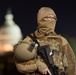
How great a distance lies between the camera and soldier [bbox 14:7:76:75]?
9.95 feet

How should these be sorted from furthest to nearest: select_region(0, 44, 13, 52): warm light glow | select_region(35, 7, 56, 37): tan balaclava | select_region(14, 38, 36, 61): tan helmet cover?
select_region(0, 44, 13, 52): warm light glow, select_region(35, 7, 56, 37): tan balaclava, select_region(14, 38, 36, 61): tan helmet cover


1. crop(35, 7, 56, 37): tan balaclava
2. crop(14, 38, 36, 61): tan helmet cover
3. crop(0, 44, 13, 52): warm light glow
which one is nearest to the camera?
crop(14, 38, 36, 61): tan helmet cover

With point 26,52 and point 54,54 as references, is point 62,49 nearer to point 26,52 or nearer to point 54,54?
point 54,54

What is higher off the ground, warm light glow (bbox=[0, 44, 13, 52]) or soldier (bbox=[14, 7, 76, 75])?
soldier (bbox=[14, 7, 76, 75])

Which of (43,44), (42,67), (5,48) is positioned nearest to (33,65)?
(42,67)

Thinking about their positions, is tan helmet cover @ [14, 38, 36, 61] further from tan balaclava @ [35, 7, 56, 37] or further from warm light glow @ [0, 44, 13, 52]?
warm light glow @ [0, 44, 13, 52]

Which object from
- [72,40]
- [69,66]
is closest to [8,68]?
[72,40]

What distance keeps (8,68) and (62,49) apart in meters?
1.39

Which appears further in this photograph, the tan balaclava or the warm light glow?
the warm light glow

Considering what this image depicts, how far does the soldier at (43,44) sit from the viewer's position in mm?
3033

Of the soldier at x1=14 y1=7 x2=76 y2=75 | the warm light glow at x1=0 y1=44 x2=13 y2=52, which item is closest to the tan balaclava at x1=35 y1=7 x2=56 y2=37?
the soldier at x1=14 y1=7 x2=76 y2=75

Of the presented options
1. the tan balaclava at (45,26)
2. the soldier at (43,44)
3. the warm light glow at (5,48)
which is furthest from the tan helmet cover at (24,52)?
the warm light glow at (5,48)

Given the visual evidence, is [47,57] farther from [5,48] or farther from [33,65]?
[5,48]

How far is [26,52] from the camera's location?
302cm
